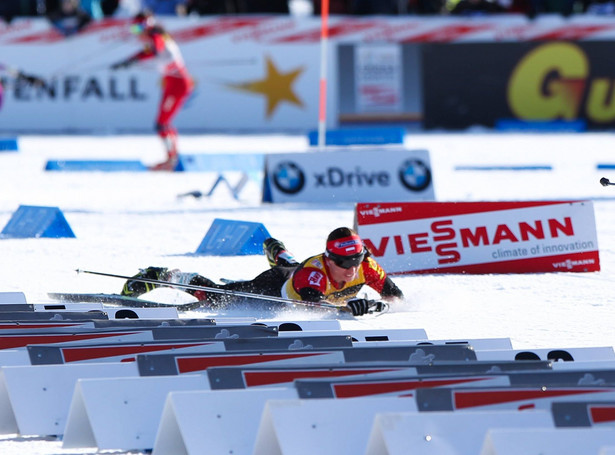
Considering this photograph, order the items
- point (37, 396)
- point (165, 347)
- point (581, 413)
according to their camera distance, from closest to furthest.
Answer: point (581, 413) → point (37, 396) → point (165, 347)

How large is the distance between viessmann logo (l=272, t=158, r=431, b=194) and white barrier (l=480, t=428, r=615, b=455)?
28.8 feet

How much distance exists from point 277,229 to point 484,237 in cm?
238

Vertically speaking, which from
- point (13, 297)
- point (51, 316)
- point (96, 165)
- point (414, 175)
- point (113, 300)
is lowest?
point (96, 165)

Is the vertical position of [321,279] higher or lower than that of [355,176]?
higher

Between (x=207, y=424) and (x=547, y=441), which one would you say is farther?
(x=207, y=424)

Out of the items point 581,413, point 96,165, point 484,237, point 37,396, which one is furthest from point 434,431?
point 96,165

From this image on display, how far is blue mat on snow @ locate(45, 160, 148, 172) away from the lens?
52.9ft

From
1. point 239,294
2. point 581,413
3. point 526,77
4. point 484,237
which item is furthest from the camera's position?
point 526,77

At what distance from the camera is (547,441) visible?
3.71m

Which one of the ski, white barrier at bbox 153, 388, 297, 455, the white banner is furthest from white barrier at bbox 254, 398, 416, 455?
the white banner

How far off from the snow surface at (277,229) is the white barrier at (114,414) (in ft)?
0.33

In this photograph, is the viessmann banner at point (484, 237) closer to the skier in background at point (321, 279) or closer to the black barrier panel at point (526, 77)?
the skier in background at point (321, 279)

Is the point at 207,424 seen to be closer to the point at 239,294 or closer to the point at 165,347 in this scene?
the point at 165,347

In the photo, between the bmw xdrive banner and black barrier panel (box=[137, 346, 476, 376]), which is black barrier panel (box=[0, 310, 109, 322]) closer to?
black barrier panel (box=[137, 346, 476, 376])
